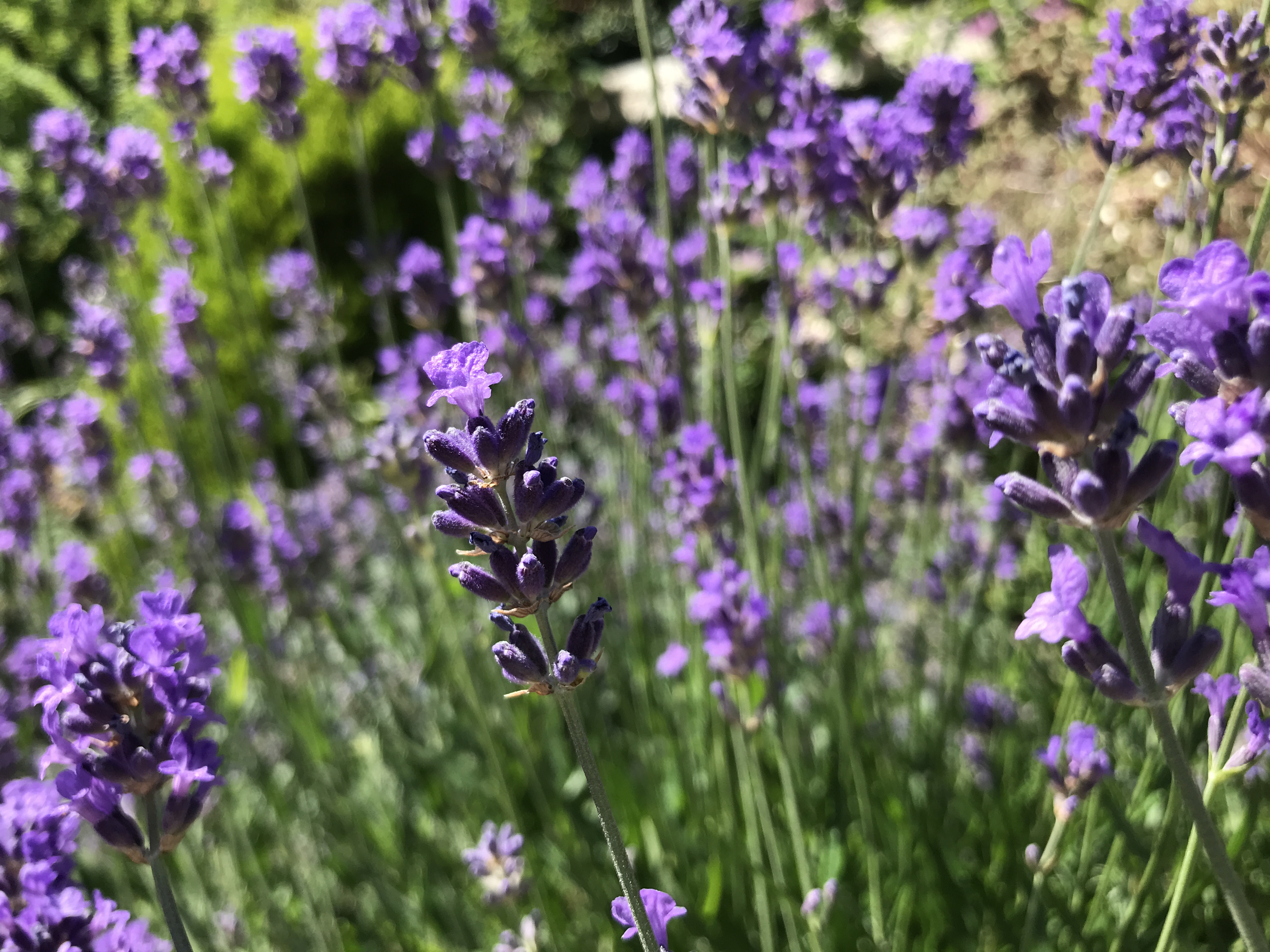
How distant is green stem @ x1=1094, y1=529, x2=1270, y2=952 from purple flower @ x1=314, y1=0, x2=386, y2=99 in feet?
7.58

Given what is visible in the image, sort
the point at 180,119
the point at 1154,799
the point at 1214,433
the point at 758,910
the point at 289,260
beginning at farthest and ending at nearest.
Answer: the point at 289,260 → the point at 180,119 → the point at 1154,799 → the point at 758,910 → the point at 1214,433

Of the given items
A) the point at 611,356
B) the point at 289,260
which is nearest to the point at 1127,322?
the point at 611,356

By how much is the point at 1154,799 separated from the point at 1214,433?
1948 mm

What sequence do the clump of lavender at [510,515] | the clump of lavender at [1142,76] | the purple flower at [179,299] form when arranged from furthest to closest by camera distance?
the purple flower at [179,299], the clump of lavender at [1142,76], the clump of lavender at [510,515]

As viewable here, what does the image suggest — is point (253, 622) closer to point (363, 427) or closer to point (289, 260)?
point (289, 260)

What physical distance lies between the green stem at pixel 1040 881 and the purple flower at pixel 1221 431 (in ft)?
3.08

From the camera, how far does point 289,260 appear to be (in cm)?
372

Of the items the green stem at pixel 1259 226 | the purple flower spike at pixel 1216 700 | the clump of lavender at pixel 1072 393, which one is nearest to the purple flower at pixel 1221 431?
the clump of lavender at pixel 1072 393

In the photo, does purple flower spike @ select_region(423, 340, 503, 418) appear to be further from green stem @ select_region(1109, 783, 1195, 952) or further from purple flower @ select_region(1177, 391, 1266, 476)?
green stem @ select_region(1109, 783, 1195, 952)

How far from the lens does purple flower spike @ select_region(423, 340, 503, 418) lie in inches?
36.8

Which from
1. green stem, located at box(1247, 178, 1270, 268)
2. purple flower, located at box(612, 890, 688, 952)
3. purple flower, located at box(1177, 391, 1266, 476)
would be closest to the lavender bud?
purple flower, located at box(1177, 391, 1266, 476)

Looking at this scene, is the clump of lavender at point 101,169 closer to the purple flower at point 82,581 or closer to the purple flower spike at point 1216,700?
the purple flower at point 82,581

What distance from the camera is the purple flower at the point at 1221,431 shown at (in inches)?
32.9

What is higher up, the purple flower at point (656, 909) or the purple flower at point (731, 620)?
the purple flower at point (656, 909)
